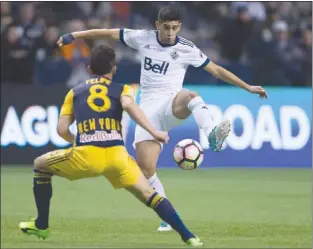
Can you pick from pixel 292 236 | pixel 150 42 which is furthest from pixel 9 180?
pixel 292 236

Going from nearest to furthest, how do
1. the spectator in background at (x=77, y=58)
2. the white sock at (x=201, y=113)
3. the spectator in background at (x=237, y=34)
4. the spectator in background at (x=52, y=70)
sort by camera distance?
the white sock at (x=201, y=113)
the spectator in background at (x=77, y=58)
the spectator in background at (x=52, y=70)
the spectator in background at (x=237, y=34)

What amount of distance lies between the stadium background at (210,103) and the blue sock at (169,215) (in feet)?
6.61

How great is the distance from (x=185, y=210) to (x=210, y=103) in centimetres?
588

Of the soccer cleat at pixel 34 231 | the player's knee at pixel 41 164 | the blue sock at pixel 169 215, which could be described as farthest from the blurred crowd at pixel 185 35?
the blue sock at pixel 169 215

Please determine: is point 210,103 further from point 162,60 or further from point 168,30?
point 168,30

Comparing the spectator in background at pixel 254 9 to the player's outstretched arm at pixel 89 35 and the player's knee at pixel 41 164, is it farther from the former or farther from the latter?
the player's knee at pixel 41 164

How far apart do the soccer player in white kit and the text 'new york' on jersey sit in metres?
1.74

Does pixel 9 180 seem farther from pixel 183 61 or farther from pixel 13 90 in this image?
pixel 183 61

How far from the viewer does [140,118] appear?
909 centimetres

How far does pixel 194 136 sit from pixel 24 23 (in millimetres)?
4197

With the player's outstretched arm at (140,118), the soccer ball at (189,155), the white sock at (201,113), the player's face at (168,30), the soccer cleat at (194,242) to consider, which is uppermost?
the player's face at (168,30)

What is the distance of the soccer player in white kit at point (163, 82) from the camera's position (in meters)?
11.1

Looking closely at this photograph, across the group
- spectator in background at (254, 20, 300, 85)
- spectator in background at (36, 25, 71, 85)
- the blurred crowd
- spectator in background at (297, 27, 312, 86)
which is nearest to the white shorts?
the blurred crowd

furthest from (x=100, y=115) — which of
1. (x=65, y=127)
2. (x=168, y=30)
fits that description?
(x=168, y=30)
